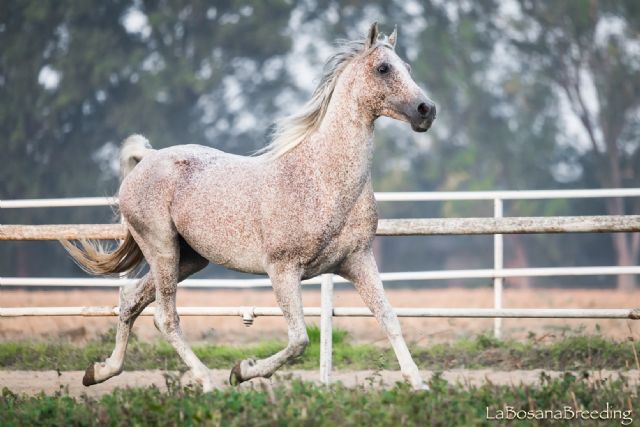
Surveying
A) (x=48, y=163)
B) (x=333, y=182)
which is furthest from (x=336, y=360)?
(x=48, y=163)

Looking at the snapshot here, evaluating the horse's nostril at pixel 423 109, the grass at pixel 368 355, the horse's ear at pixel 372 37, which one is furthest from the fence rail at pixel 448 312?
the horse's ear at pixel 372 37

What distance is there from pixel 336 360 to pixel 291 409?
324 centimetres

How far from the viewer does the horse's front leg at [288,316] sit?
4.79 m

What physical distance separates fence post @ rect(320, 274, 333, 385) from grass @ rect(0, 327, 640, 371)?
84 cm

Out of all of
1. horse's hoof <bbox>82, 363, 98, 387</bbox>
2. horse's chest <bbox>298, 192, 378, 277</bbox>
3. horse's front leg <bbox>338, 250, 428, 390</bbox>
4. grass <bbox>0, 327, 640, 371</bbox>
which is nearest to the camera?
horse's chest <bbox>298, 192, 378, 277</bbox>

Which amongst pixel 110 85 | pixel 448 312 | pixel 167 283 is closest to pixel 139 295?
pixel 167 283

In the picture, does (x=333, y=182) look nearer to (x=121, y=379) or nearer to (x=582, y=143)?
(x=121, y=379)

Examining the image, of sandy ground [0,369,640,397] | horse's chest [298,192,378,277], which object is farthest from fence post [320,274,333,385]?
horse's chest [298,192,378,277]

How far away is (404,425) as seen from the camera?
387cm

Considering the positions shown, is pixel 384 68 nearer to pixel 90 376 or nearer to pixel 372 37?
pixel 372 37

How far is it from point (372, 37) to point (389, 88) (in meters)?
0.31

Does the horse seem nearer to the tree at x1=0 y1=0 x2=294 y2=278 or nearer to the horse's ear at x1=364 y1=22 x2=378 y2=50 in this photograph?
the horse's ear at x1=364 y1=22 x2=378 y2=50

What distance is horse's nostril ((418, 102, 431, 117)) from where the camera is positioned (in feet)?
15.1

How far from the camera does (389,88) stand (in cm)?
478
